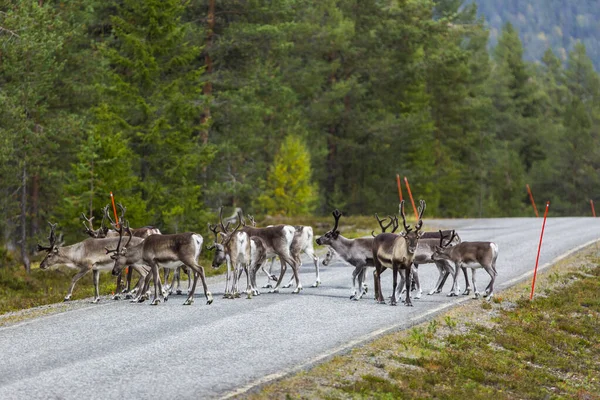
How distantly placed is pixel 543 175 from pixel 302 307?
66477 millimetres

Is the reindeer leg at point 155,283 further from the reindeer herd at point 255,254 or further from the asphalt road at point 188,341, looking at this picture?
the asphalt road at point 188,341

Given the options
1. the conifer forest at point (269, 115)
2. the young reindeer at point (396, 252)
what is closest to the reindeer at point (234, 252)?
the young reindeer at point (396, 252)

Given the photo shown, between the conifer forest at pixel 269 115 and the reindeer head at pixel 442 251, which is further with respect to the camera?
the conifer forest at pixel 269 115

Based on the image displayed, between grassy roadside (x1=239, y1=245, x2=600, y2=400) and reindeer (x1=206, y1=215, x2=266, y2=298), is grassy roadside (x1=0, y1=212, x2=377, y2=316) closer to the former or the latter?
reindeer (x1=206, y1=215, x2=266, y2=298)

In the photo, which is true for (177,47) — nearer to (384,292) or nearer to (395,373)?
(384,292)

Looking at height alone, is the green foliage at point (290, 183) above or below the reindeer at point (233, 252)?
above

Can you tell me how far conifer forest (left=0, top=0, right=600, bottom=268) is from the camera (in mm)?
33344

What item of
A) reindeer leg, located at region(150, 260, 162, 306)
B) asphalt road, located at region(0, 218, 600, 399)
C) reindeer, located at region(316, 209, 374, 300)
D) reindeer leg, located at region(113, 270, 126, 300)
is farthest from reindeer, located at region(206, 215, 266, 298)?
reindeer leg, located at region(113, 270, 126, 300)

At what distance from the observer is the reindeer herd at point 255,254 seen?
1767 cm

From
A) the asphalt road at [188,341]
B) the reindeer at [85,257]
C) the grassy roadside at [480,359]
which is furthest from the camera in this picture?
the reindeer at [85,257]

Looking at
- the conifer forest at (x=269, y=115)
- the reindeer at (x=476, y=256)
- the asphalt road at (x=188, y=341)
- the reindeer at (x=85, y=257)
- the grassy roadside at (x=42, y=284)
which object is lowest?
the asphalt road at (x=188, y=341)

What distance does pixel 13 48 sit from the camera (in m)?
29.1

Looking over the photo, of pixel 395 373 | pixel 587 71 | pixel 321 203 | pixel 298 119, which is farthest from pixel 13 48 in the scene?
pixel 587 71

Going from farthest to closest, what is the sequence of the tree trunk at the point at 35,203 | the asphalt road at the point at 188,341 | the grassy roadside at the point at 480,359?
the tree trunk at the point at 35,203 < the grassy roadside at the point at 480,359 < the asphalt road at the point at 188,341
